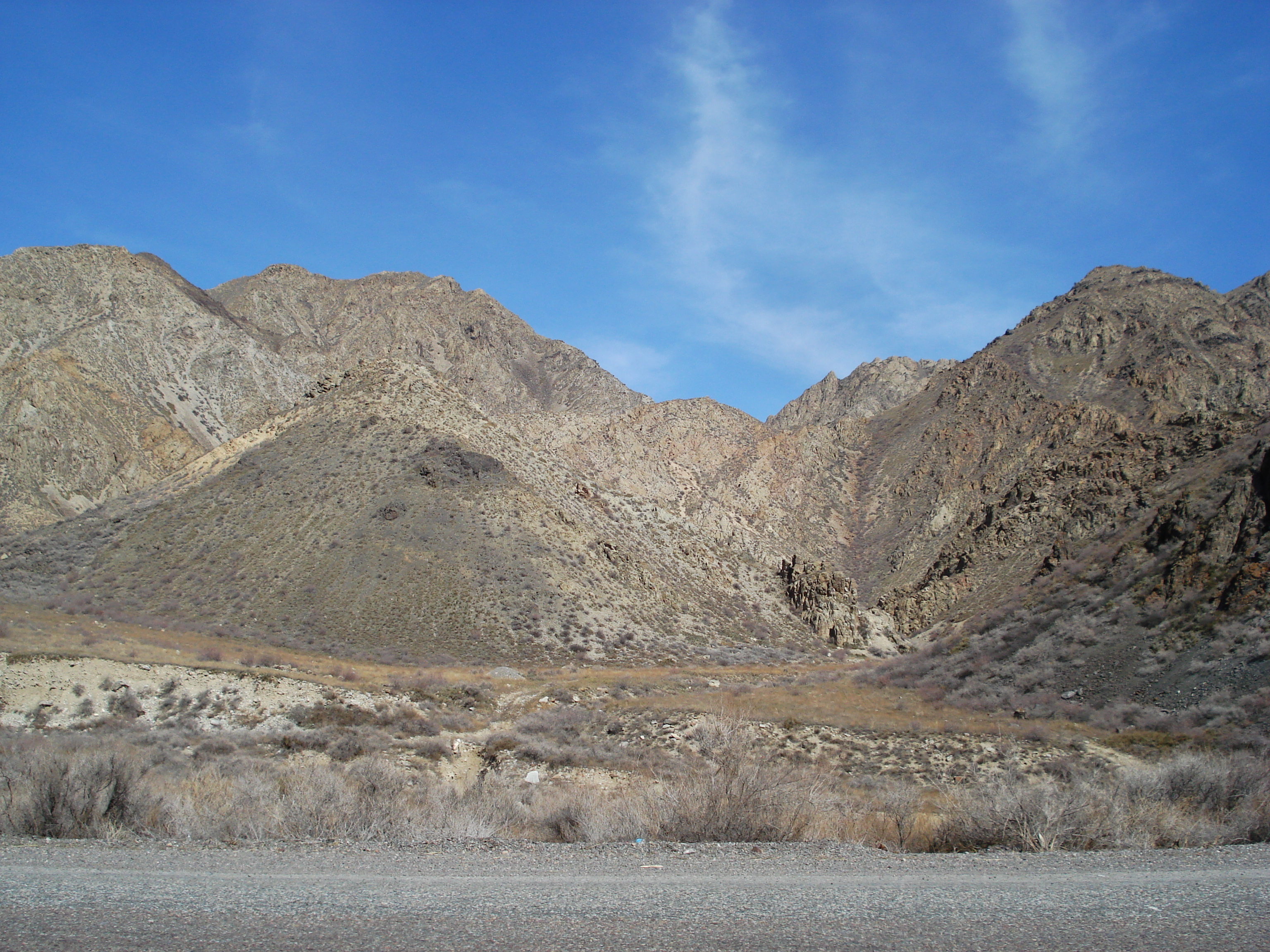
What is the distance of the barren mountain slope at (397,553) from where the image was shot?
39656 mm

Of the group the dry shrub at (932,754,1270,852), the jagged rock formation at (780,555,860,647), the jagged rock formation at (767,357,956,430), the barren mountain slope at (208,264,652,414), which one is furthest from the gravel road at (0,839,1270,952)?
the jagged rock formation at (767,357,956,430)

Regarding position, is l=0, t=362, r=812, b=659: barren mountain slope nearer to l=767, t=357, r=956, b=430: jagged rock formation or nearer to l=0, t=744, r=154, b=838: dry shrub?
l=0, t=744, r=154, b=838: dry shrub

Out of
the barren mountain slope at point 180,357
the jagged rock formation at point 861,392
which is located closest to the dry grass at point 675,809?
the barren mountain slope at point 180,357

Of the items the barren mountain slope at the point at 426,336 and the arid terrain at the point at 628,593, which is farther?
the barren mountain slope at the point at 426,336

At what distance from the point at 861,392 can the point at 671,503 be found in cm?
7097

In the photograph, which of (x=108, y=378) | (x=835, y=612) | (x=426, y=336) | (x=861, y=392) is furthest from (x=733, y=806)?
(x=861, y=392)

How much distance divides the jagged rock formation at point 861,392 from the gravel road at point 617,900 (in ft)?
413

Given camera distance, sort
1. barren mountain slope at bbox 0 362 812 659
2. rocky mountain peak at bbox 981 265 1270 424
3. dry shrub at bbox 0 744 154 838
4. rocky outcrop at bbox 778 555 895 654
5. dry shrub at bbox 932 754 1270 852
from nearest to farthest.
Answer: dry shrub at bbox 0 744 154 838
dry shrub at bbox 932 754 1270 852
barren mountain slope at bbox 0 362 812 659
rocky outcrop at bbox 778 555 895 654
rocky mountain peak at bbox 981 265 1270 424

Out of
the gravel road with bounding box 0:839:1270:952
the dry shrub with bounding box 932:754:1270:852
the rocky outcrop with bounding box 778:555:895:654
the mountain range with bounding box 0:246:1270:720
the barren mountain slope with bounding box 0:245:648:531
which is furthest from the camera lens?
the barren mountain slope with bounding box 0:245:648:531

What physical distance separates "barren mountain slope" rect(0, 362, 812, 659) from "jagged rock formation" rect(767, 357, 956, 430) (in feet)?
270

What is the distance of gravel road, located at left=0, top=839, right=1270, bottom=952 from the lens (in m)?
4.70

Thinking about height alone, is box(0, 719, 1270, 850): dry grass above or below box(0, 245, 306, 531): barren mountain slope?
below

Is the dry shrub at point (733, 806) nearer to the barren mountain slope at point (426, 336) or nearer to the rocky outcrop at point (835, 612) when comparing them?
the rocky outcrop at point (835, 612)

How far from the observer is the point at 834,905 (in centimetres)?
558
